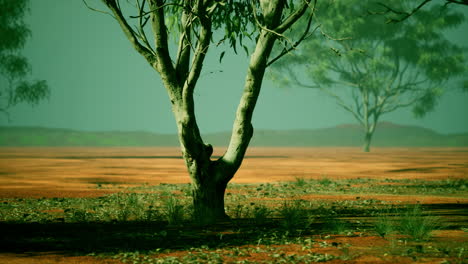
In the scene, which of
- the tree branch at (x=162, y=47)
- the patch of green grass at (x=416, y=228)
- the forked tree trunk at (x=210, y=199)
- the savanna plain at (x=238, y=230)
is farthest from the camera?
the forked tree trunk at (x=210, y=199)

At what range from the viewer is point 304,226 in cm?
857

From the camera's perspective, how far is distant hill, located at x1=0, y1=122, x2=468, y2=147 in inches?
3962

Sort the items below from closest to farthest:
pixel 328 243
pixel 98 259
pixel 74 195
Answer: pixel 98 259
pixel 328 243
pixel 74 195

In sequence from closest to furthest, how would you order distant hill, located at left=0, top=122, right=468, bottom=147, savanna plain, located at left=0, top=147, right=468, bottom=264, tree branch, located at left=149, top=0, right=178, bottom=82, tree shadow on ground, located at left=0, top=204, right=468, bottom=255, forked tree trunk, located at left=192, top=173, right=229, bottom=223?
savanna plain, located at left=0, top=147, right=468, bottom=264 < tree shadow on ground, located at left=0, top=204, right=468, bottom=255 < tree branch, located at left=149, top=0, right=178, bottom=82 < forked tree trunk, located at left=192, top=173, right=229, bottom=223 < distant hill, located at left=0, top=122, right=468, bottom=147

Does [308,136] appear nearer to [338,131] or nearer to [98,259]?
[338,131]

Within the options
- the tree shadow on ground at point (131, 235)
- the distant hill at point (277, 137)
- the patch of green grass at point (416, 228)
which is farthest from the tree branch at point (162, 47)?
the distant hill at point (277, 137)

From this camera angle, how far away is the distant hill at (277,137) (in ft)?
330

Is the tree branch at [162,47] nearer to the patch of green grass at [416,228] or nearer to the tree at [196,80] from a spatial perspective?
the tree at [196,80]

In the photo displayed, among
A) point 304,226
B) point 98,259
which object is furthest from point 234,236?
point 98,259

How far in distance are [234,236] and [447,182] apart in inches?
523

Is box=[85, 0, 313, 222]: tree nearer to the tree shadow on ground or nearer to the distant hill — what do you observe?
the tree shadow on ground

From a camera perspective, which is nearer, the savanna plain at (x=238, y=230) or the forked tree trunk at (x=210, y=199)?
the savanna plain at (x=238, y=230)

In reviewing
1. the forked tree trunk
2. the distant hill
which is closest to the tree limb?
the forked tree trunk

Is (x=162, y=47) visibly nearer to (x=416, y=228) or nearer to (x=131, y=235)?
(x=131, y=235)
